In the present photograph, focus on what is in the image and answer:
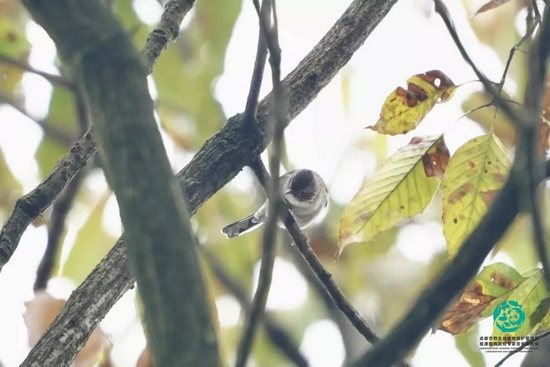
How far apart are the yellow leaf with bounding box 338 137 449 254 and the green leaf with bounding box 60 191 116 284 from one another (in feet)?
3.86

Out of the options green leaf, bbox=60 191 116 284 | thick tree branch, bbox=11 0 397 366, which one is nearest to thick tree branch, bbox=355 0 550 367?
thick tree branch, bbox=11 0 397 366

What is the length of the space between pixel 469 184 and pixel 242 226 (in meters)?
2.18

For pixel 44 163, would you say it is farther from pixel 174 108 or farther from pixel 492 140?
pixel 492 140

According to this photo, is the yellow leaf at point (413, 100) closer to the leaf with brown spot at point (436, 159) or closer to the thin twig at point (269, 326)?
the leaf with brown spot at point (436, 159)

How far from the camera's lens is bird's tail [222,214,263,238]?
3.41m

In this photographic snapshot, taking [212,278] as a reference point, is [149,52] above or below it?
above

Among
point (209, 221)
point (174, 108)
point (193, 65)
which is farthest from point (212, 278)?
point (193, 65)

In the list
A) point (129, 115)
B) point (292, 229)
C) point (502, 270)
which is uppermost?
point (292, 229)

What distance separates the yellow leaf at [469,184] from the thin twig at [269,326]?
123 centimetres

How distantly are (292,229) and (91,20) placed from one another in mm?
1258

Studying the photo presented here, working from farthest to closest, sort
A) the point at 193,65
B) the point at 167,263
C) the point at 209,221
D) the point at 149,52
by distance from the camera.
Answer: the point at 209,221 → the point at 193,65 → the point at 149,52 → the point at 167,263

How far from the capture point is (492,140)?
1.67m

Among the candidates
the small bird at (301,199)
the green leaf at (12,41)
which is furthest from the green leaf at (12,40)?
the small bird at (301,199)

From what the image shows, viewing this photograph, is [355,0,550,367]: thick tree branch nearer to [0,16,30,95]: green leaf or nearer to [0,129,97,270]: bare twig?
[0,129,97,270]: bare twig
